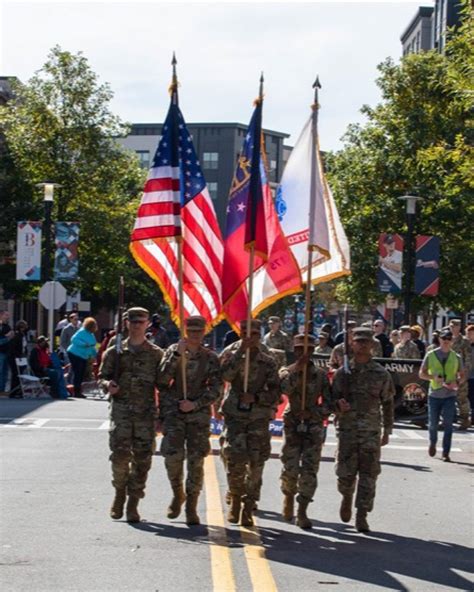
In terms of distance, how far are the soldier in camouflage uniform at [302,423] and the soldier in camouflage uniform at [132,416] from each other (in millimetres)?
1163

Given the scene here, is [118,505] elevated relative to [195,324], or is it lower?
lower

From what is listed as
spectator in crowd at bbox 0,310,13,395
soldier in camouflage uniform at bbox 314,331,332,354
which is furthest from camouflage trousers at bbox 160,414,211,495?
spectator in crowd at bbox 0,310,13,395

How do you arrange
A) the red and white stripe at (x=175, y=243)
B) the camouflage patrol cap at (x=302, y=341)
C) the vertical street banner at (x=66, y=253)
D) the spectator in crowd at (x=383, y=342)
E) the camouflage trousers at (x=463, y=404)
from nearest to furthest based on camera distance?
1. the camouflage patrol cap at (x=302, y=341)
2. the red and white stripe at (x=175, y=243)
3. the camouflage trousers at (x=463, y=404)
4. the spectator in crowd at (x=383, y=342)
5. the vertical street banner at (x=66, y=253)

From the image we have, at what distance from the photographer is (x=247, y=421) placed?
11445 millimetres

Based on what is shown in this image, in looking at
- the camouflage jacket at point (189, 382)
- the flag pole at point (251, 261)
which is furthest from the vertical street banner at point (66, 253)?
the camouflage jacket at point (189, 382)

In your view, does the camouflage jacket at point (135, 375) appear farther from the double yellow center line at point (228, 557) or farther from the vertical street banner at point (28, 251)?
the vertical street banner at point (28, 251)

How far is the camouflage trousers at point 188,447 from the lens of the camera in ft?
37.1

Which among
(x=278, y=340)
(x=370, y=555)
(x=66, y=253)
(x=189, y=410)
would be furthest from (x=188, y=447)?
(x=66, y=253)

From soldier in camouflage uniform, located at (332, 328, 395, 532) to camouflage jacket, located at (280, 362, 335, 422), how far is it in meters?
0.12

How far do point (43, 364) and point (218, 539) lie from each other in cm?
1867

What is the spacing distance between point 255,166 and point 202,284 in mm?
1298

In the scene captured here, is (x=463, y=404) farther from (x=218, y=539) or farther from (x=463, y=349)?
(x=218, y=539)

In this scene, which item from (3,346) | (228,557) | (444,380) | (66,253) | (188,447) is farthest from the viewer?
(66,253)

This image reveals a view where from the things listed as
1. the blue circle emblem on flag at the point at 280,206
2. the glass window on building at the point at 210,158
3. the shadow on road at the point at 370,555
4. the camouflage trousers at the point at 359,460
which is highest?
the glass window on building at the point at 210,158
